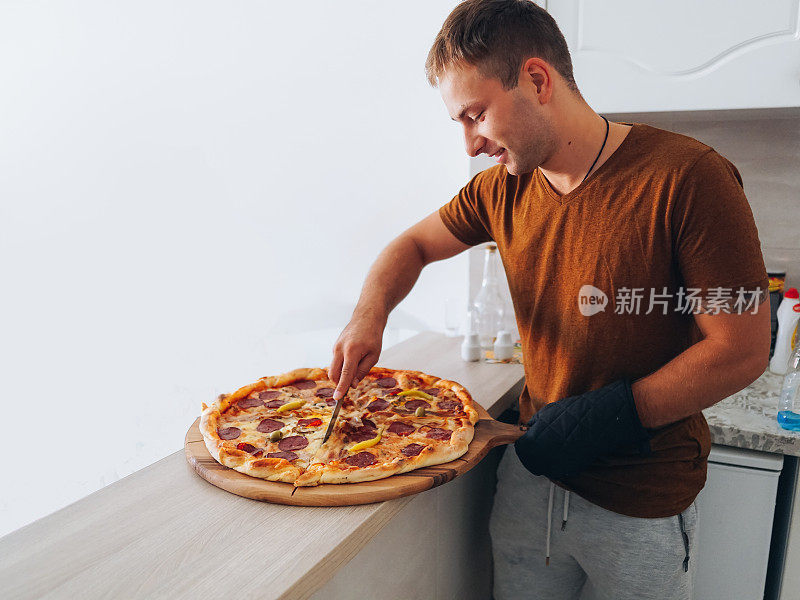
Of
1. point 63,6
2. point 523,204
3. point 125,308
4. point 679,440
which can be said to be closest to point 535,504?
point 679,440

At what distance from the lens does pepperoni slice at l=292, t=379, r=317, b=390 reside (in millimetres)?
1416


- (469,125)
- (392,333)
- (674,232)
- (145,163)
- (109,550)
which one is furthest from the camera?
(145,163)

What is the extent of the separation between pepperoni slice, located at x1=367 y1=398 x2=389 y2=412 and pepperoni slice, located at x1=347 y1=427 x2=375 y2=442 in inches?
4.5

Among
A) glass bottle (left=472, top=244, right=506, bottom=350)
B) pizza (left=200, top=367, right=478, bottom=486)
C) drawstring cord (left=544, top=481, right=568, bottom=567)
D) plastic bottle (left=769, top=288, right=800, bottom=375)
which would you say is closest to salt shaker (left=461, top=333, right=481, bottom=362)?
glass bottle (left=472, top=244, right=506, bottom=350)

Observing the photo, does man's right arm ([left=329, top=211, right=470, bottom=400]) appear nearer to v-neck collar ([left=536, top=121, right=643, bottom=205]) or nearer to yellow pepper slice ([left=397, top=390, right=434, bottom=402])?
yellow pepper slice ([left=397, top=390, right=434, bottom=402])

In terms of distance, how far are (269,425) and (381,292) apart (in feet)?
1.23

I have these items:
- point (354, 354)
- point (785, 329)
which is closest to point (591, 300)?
point (354, 354)

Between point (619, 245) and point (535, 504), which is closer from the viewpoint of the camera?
point (619, 245)

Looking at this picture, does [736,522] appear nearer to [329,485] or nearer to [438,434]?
[438,434]

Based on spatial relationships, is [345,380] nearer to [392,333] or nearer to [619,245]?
[619,245]

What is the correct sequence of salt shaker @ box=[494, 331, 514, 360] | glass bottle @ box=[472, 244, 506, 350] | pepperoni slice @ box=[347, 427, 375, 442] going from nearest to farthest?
pepperoni slice @ box=[347, 427, 375, 442] < salt shaker @ box=[494, 331, 514, 360] < glass bottle @ box=[472, 244, 506, 350]

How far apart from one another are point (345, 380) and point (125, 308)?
205cm

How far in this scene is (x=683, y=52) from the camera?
1.58 metres

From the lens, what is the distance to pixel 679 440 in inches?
44.8
